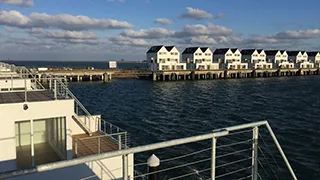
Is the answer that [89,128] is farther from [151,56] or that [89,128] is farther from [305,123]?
[151,56]

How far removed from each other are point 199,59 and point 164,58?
14153 mm

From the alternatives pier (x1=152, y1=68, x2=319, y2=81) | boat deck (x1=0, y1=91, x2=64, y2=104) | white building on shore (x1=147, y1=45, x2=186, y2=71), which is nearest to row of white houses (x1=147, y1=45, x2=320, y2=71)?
white building on shore (x1=147, y1=45, x2=186, y2=71)

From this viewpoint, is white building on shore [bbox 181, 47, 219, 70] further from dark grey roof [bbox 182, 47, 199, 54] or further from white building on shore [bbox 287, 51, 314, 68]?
white building on shore [bbox 287, 51, 314, 68]

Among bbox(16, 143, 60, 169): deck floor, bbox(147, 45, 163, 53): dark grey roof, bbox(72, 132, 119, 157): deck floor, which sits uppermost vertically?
bbox(147, 45, 163, 53): dark grey roof

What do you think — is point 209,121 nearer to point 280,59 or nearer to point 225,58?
point 225,58

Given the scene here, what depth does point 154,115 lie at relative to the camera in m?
35.1

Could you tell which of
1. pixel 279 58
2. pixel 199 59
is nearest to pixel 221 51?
pixel 199 59

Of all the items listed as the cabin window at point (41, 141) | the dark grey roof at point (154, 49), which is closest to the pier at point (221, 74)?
the dark grey roof at point (154, 49)

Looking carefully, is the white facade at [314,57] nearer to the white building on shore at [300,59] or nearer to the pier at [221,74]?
the white building on shore at [300,59]

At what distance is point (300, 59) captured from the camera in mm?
132500

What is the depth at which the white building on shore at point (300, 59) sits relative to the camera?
421 ft

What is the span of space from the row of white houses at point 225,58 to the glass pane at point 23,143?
258ft

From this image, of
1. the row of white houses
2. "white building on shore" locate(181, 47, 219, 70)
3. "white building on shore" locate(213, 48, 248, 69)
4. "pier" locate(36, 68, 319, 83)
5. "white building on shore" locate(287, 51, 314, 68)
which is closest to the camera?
"pier" locate(36, 68, 319, 83)

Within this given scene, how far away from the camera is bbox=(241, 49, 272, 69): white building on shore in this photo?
116m
